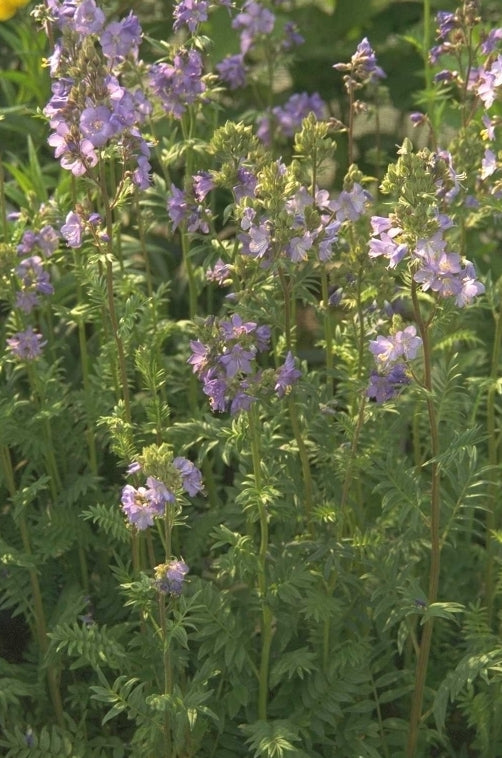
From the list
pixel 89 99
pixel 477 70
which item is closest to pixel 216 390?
pixel 89 99

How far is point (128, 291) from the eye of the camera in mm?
3061

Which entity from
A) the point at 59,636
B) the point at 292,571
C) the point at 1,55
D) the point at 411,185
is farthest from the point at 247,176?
the point at 1,55

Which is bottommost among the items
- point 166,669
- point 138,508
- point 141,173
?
point 166,669

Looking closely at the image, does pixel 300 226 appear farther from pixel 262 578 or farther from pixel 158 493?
pixel 262 578

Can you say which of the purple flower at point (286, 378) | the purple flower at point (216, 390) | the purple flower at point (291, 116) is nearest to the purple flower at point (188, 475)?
the purple flower at point (216, 390)

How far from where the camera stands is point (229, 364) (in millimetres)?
2402

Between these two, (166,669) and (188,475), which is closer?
(188,475)

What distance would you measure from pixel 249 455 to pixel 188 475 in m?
0.59

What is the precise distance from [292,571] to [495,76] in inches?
47.8

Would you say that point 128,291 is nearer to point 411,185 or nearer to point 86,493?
point 86,493

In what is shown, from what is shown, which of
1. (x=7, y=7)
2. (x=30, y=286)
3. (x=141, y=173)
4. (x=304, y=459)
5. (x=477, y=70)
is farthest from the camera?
(x=7, y=7)

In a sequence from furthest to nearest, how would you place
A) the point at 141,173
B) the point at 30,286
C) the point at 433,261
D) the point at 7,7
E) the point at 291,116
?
the point at 7,7 < the point at 291,116 < the point at 30,286 < the point at 141,173 < the point at 433,261

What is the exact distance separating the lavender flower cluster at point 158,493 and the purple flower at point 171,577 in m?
0.09

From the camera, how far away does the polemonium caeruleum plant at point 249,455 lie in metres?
2.41
